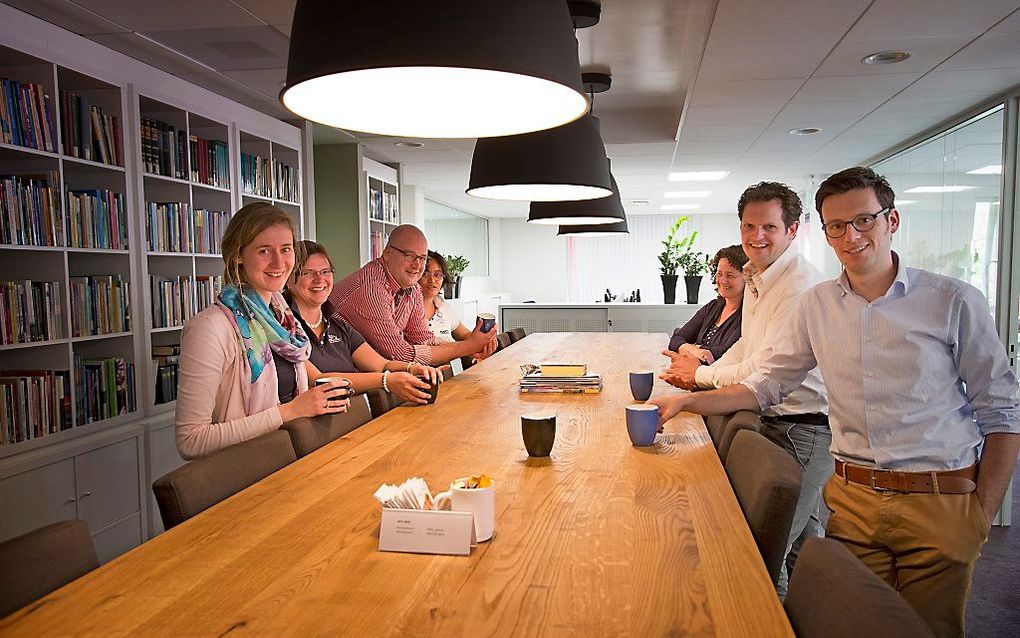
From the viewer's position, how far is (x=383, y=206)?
7.97 meters

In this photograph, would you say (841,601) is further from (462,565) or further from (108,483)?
(108,483)

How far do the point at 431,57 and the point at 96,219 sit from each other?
3192mm

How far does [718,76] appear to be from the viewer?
4391 mm

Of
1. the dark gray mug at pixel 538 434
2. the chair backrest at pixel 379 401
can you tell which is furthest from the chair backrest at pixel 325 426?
the dark gray mug at pixel 538 434

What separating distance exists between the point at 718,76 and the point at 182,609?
401 centimetres

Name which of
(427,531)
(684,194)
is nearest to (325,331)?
(427,531)

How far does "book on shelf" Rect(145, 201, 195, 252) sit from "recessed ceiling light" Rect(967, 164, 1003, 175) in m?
4.81

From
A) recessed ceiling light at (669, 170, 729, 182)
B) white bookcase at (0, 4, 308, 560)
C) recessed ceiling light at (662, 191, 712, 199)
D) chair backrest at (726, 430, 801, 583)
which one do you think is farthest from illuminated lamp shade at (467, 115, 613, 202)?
recessed ceiling light at (662, 191, 712, 199)

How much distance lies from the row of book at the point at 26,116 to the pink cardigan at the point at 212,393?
60.6 inches

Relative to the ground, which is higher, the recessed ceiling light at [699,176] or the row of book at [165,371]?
the recessed ceiling light at [699,176]

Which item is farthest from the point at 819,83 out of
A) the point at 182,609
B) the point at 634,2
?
the point at 182,609

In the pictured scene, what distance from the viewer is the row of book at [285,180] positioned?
575cm

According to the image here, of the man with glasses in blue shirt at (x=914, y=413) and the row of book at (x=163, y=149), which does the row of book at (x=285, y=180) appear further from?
the man with glasses in blue shirt at (x=914, y=413)

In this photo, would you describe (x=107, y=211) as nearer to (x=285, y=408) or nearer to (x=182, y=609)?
(x=285, y=408)
